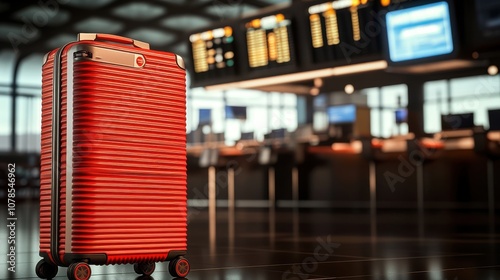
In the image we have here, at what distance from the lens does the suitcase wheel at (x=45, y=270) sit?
271cm

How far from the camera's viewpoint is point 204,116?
12.8m

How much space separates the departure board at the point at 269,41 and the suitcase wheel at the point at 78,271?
7074 millimetres

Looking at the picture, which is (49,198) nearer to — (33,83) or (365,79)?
(365,79)

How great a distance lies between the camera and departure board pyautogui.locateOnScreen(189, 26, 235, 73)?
10273mm

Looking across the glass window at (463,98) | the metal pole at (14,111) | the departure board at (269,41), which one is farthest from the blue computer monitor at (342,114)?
the metal pole at (14,111)

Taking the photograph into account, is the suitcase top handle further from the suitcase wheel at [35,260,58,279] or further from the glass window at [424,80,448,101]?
the glass window at [424,80,448,101]

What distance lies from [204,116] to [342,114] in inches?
102

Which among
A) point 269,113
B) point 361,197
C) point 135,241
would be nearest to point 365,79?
point 361,197

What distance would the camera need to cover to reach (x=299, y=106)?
13.7 meters

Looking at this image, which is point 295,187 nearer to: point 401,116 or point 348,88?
point 348,88

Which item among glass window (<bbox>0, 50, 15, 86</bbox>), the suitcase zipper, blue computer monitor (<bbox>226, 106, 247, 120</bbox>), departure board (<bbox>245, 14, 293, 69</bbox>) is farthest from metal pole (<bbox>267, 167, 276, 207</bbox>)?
the suitcase zipper

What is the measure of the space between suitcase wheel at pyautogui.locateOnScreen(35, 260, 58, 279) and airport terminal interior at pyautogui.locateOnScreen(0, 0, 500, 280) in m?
0.13

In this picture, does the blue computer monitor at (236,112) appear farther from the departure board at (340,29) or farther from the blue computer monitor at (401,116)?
the departure board at (340,29)

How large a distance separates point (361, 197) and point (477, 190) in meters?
1.77
